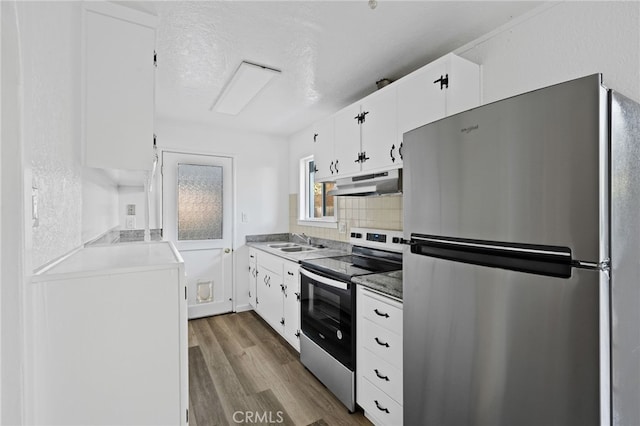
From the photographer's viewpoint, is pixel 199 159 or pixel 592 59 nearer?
pixel 592 59

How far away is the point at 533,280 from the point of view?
971mm

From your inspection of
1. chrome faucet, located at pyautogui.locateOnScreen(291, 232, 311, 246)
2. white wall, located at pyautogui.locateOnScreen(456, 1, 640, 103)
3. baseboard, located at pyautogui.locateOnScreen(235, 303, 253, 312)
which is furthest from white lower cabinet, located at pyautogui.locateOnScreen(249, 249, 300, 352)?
white wall, located at pyautogui.locateOnScreen(456, 1, 640, 103)

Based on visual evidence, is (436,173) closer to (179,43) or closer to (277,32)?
(277,32)

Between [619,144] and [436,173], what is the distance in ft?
1.87

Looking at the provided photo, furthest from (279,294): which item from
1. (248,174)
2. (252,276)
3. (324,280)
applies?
(248,174)

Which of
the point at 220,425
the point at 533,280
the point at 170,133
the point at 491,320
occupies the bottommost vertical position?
the point at 220,425

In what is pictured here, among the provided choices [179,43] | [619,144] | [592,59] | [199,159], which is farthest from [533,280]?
[199,159]

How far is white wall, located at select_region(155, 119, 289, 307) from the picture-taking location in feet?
12.2

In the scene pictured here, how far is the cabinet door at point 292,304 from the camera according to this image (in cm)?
274

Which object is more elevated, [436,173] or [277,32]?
[277,32]

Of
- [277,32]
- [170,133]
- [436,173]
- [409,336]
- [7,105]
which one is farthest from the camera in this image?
[170,133]

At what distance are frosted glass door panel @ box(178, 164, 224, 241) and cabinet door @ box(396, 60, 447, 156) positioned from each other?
8.66 ft

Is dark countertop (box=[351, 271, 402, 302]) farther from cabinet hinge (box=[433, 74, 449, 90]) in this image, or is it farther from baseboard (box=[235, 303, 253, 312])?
baseboard (box=[235, 303, 253, 312])
